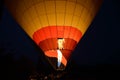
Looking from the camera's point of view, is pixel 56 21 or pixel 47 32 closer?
pixel 56 21

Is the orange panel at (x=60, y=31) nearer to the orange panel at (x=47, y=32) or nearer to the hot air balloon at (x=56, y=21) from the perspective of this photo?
the hot air balloon at (x=56, y=21)

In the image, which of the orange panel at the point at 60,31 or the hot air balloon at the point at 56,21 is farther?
the orange panel at the point at 60,31

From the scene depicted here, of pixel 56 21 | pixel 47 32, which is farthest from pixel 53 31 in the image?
pixel 56 21

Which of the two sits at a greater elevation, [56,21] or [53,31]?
[56,21]

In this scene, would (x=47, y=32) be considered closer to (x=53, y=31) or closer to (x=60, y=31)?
(x=53, y=31)

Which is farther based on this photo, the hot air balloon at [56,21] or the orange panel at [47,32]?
the orange panel at [47,32]

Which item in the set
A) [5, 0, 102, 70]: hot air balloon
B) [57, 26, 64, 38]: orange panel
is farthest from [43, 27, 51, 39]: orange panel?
[57, 26, 64, 38]: orange panel

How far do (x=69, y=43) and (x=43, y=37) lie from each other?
0.75 m

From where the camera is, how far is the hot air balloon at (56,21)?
6.06 meters

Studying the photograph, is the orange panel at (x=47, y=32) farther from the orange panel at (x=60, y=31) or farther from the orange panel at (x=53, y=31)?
the orange panel at (x=60, y=31)

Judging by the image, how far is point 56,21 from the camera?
6230mm

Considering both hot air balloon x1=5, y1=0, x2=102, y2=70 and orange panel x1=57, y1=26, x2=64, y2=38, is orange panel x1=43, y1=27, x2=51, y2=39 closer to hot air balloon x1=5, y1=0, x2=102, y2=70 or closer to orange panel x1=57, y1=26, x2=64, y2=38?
hot air balloon x1=5, y1=0, x2=102, y2=70

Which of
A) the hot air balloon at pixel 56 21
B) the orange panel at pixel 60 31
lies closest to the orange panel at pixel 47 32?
the hot air balloon at pixel 56 21

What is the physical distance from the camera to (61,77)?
8.86 meters
